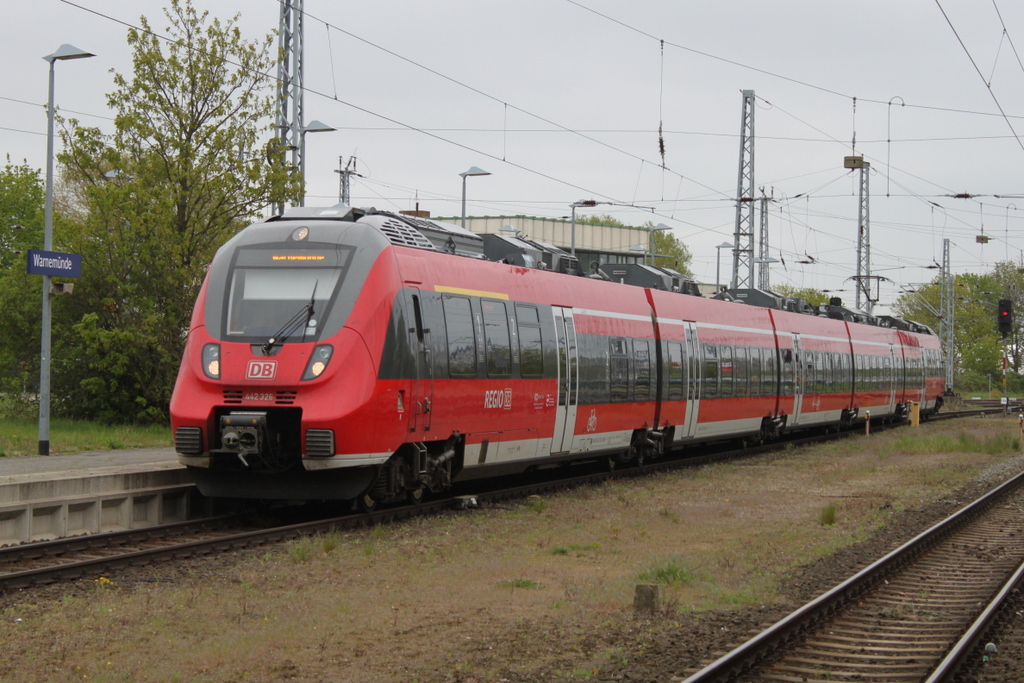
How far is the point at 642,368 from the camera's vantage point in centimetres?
2166

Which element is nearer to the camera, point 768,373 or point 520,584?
→ point 520,584

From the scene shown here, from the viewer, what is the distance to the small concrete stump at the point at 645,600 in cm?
949

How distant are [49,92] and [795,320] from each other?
2018cm

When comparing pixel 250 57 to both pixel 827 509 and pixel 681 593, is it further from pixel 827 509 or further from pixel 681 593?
pixel 681 593

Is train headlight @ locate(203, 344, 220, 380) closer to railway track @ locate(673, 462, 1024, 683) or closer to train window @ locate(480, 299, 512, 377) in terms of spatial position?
train window @ locate(480, 299, 512, 377)

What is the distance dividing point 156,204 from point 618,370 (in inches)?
471

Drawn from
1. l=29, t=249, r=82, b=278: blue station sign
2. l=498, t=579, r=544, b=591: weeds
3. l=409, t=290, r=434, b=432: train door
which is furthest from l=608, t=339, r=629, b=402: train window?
l=498, t=579, r=544, b=591: weeds

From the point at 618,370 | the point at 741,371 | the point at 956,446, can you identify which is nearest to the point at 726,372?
the point at 741,371

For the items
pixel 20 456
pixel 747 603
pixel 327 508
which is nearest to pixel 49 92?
pixel 20 456

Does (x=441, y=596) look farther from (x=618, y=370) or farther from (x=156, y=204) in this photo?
(x=156, y=204)

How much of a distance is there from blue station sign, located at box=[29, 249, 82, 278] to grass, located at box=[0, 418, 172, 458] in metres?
3.24

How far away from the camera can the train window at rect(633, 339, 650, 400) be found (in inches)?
842

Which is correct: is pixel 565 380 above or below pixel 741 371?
below

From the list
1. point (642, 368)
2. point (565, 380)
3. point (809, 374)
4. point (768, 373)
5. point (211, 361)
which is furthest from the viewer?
point (809, 374)
